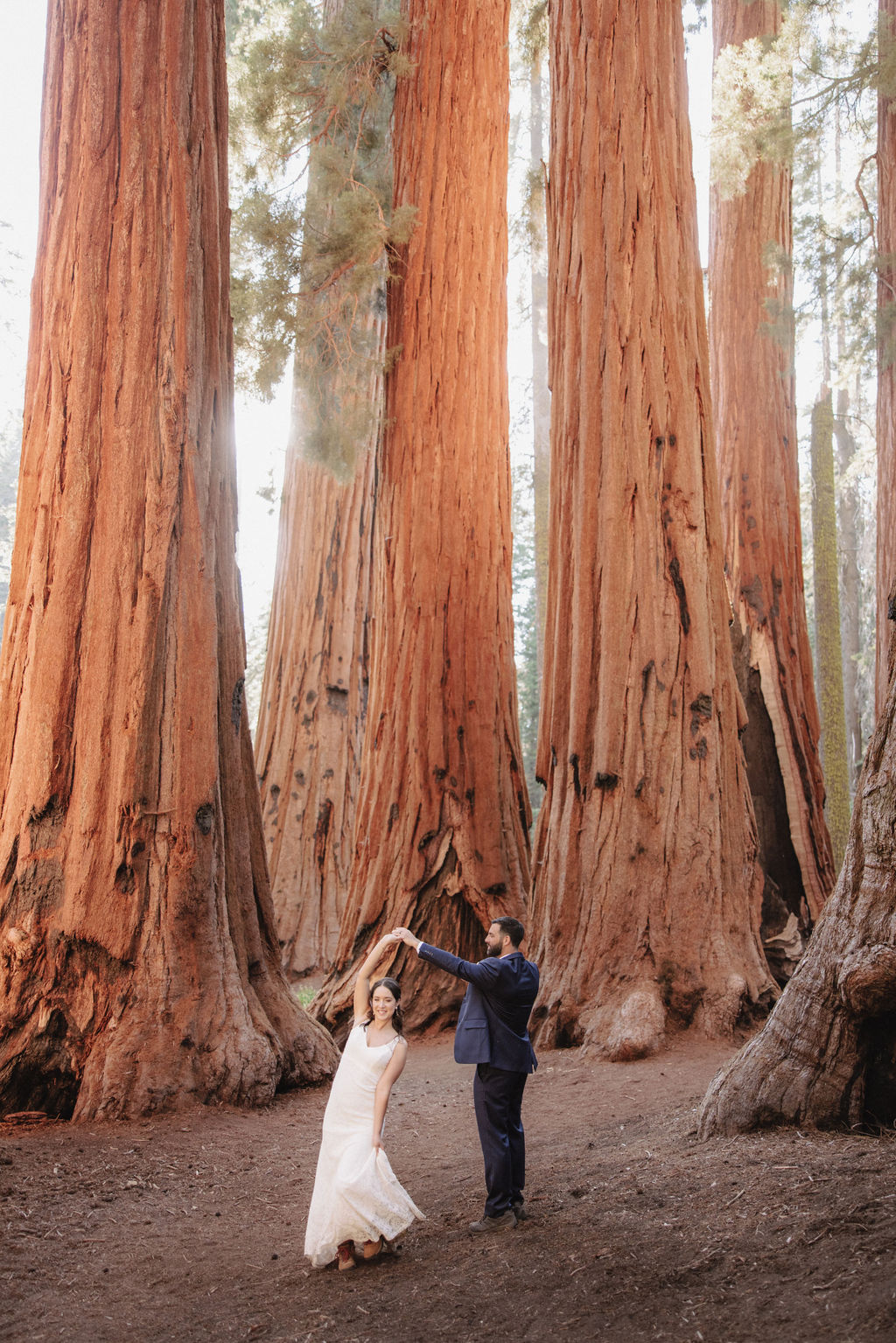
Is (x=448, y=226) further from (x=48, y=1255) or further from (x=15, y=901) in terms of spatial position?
(x=48, y=1255)

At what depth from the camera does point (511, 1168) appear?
12.4ft

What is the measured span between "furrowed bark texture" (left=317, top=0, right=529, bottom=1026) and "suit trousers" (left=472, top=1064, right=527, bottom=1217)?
4.31 meters

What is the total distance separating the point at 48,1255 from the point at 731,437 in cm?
921

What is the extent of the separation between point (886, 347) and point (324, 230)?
5608mm

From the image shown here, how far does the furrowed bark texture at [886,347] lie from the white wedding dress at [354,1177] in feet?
25.3

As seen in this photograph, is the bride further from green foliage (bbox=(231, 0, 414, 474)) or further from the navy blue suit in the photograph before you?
green foliage (bbox=(231, 0, 414, 474))

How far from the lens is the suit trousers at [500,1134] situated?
3719mm

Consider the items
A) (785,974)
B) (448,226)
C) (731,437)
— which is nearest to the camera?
(785,974)

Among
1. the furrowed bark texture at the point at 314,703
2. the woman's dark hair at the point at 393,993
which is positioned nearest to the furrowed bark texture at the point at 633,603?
the woman's dark hair at the point at 393,993

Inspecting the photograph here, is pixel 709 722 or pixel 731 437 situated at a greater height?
A: pixel 731 437

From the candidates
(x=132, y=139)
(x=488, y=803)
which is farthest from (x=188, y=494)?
(x=488, y=803)

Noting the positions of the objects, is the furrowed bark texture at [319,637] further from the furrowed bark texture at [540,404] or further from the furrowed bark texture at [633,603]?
the furrowed bark texture at [540,404]

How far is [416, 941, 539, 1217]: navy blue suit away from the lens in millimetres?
3734

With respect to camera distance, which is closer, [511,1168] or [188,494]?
[511,1168]
